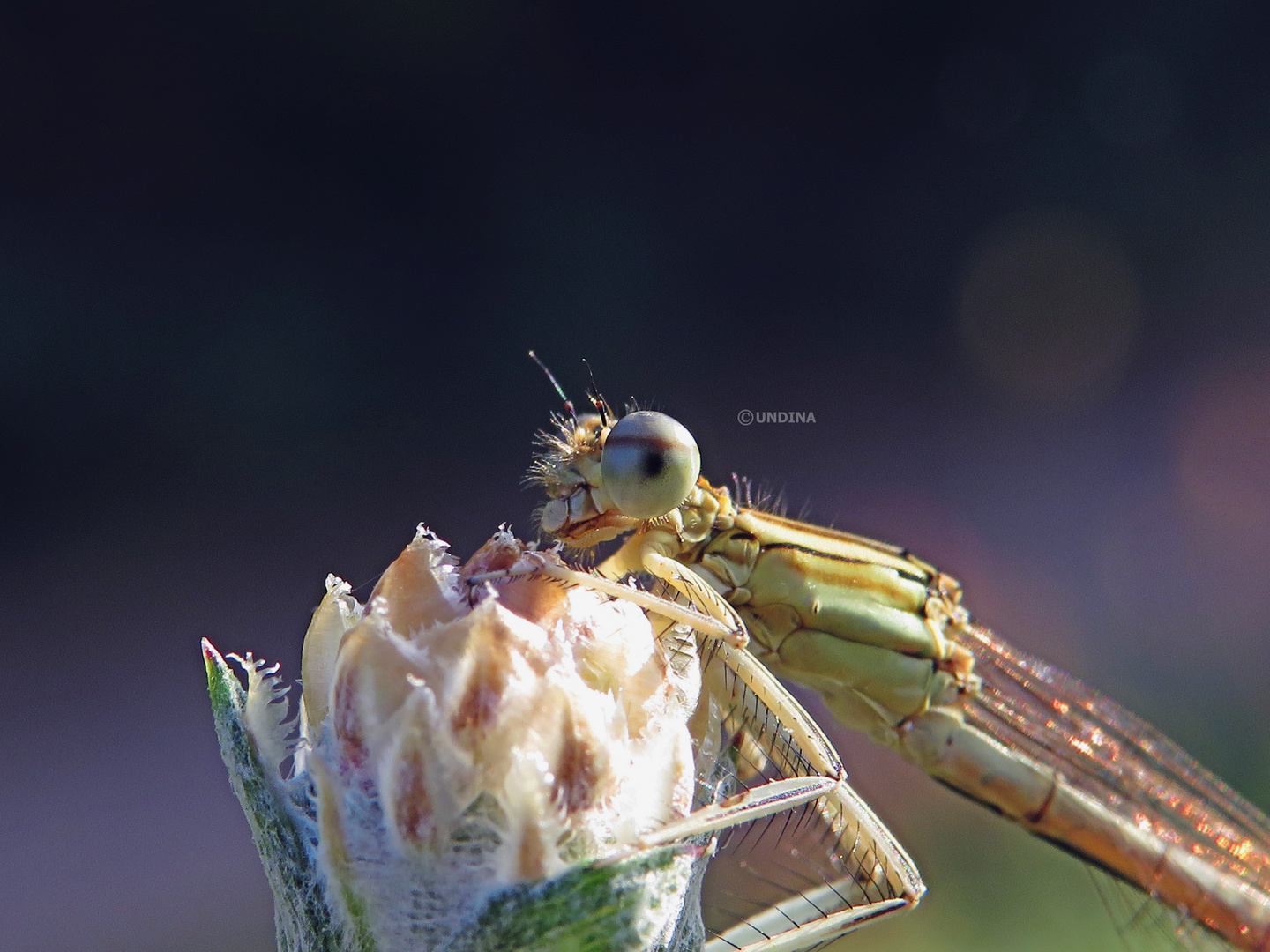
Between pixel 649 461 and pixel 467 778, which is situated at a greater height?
pixel 649 461

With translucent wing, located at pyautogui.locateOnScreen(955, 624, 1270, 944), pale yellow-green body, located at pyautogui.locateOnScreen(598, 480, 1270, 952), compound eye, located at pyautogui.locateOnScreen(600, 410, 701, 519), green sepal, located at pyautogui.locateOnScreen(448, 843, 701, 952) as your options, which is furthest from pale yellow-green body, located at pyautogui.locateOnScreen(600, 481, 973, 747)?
green sepal, located at pyautogui.locateOnScreen(448, 843, 701, 952)

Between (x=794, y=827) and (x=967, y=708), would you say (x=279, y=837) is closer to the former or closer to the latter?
(x=794, y=827)

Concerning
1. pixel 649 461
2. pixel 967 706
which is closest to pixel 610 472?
pixel 649 461

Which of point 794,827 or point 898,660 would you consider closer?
point 794,827

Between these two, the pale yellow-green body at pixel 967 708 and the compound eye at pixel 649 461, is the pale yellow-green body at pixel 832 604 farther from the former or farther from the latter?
the compound eye at pixel 649 461

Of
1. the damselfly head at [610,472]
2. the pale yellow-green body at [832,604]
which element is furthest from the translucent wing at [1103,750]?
the damselfly head at [610,472]

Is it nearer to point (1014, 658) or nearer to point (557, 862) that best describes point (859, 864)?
point (557, 862)

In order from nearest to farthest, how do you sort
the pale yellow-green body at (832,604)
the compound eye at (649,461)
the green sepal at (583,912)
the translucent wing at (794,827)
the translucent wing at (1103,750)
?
the green sepal at (583,912)
the translucent wing at (794,827)
the compound eye at (649,461)
the pale yellow-green body at (832,604)
the translucent wing at (1103,750)

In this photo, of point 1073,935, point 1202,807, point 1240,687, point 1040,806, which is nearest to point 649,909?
point 1040,806
